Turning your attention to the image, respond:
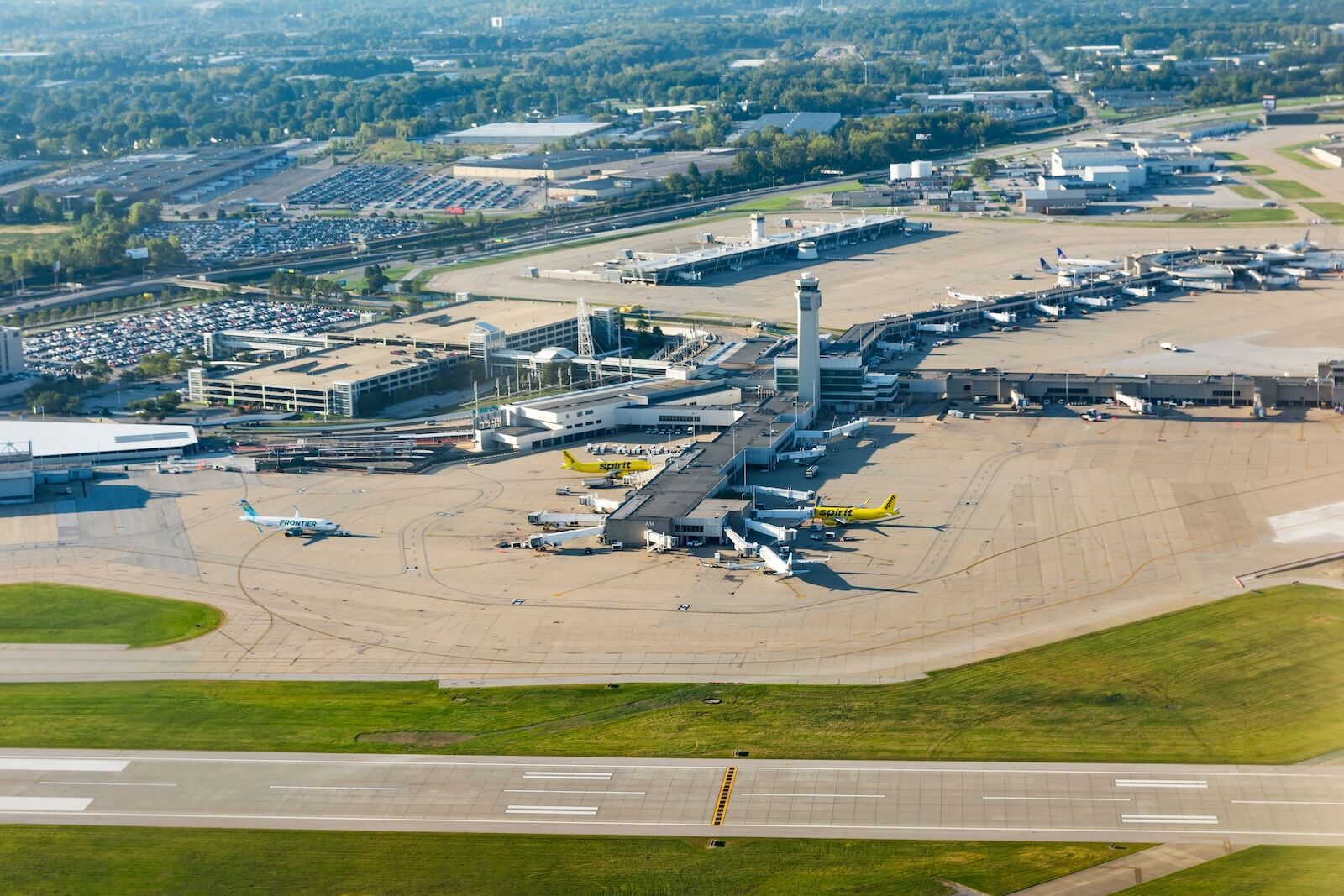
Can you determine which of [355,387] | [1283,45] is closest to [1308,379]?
[355,387]

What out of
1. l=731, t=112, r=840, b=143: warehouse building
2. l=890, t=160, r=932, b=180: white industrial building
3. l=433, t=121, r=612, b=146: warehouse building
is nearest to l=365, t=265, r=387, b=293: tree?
l=890, t=160, r=932, b=180: white industrial building

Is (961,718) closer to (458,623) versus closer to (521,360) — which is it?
(458,623)

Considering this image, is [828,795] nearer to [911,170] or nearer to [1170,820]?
[1170,820]

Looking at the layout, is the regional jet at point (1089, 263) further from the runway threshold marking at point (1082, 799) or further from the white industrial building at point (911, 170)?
the runway threshold marking at point (1082, 799)

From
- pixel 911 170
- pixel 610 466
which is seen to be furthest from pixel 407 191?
pixel 610 466

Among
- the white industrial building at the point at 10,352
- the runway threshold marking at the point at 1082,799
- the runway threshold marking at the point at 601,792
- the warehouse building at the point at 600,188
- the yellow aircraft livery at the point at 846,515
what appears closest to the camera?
the runway threshold marking at the point at 1082,799

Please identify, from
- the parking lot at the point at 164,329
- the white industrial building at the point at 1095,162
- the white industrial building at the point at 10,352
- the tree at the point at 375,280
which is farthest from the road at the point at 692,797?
the white industrial building at the point at 1095,162
